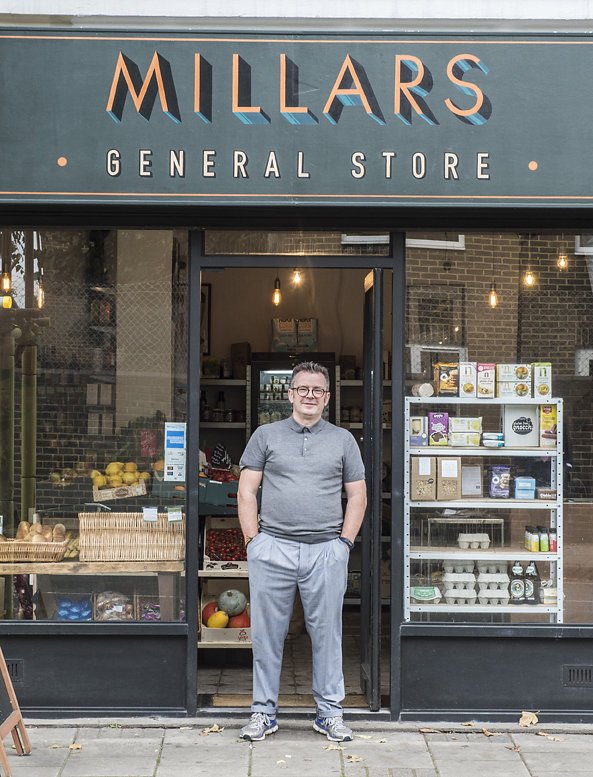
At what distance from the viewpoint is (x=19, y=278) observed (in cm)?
617

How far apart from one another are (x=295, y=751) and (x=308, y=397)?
6.21 ft

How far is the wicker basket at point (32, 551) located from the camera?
6.14m

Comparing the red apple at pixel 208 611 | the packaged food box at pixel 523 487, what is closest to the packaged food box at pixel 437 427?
the packaged food box at pixel 523 487

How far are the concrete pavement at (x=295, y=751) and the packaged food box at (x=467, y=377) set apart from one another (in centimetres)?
195

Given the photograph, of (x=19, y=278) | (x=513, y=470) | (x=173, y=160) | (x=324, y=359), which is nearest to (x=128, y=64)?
(x=173, y=160)

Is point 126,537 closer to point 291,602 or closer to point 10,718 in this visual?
point 291,602

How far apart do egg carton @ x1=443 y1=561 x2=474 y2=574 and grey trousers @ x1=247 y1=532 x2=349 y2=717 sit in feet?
2.65

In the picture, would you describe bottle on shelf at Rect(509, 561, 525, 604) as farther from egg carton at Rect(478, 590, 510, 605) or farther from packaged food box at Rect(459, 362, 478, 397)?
packaged food box at Rect(459, 362, 478, 397)

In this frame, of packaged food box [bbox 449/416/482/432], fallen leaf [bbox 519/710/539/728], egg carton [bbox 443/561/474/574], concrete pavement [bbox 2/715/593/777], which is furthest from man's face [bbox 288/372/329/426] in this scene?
fallen leaf [bbox 519/710/539/728]

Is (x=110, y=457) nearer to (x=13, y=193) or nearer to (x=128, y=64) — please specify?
(x=13, y=193)

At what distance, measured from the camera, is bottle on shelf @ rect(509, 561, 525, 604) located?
6168mm

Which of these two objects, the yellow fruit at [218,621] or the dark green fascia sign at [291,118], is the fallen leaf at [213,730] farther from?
the dark green fascia sign at [291,118]

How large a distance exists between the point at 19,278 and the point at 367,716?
331 centimetres

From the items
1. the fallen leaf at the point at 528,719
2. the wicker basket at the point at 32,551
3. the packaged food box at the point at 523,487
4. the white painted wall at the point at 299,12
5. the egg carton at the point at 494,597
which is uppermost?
the white painted wall at the point at 299,12
